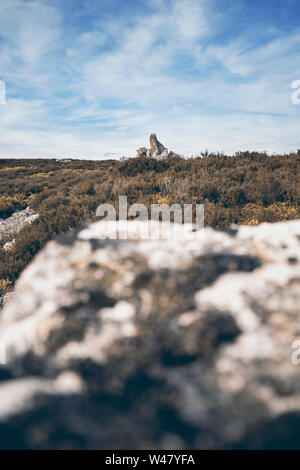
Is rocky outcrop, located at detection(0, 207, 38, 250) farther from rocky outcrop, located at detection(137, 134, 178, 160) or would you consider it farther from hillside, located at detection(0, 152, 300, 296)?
rocky outcrop, located at detection(137, 134, 178, 160)

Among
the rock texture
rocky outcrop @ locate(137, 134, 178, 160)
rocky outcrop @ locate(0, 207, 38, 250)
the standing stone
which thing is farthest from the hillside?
the standing stone

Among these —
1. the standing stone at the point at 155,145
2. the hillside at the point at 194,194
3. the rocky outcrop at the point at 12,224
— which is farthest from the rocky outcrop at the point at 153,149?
the rocky outcrop at the point at 12,224

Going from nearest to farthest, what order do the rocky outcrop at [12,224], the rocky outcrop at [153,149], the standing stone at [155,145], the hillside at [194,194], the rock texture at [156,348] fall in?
1. the rock texture at [156,348]
2. the hillside at [194,194]
3. the rocky outcrop at [12,224]
4. the rocky outcrop at [153,149]
5. the standing stone at [155,145]

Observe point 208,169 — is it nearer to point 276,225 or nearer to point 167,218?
point 167,218

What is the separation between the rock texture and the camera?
61.2 inches

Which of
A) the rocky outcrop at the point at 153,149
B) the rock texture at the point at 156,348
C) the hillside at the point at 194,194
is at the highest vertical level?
the rocky outcrop at the point at 153,149

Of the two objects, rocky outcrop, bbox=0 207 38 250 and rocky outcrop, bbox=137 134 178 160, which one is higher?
rocky outcrop, bbox=137 134 178 160

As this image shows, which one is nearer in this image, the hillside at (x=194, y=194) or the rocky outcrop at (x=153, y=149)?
the hillside at (x=194, y=194)

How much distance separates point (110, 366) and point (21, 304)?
3.63ft

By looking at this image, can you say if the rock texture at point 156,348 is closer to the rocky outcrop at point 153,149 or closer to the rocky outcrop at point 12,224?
the rocky outcrop at point 12,224

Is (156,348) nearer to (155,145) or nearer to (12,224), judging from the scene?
(12,224)

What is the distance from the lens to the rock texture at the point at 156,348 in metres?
1.55

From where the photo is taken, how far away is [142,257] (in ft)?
8.52
